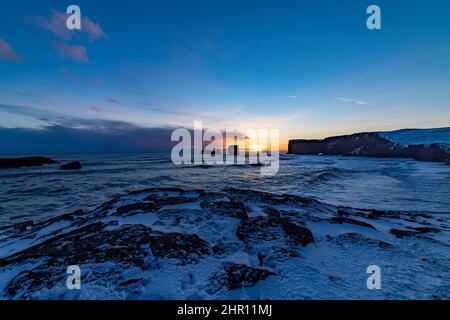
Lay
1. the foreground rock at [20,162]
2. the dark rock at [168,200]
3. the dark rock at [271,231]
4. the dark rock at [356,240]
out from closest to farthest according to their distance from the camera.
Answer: the dark rock at [356,240]
the dark rock at [271,231]
the dark rock at [168,200]
the foreground rock at [20,162]

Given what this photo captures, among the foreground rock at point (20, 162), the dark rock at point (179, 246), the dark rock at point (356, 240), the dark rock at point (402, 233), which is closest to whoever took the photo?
the dark rock at point (179, 246)

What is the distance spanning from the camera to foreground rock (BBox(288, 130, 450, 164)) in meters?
47.3

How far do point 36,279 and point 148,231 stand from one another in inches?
90.0

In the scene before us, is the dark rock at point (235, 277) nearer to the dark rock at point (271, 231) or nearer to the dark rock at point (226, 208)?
the dark rock at point (271, 231)

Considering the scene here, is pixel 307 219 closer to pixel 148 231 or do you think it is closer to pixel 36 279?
pixel 148 231

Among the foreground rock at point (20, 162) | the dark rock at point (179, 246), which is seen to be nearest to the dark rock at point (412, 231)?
the dark rock at point (179, 246)

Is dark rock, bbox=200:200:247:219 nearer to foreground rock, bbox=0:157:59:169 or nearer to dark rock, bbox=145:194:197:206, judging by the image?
dark rock, bbox=145:194:197:206

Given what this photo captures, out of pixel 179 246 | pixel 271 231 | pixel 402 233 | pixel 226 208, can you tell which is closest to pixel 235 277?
pixel 179 246

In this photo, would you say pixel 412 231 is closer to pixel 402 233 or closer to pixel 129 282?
pixel 402 233

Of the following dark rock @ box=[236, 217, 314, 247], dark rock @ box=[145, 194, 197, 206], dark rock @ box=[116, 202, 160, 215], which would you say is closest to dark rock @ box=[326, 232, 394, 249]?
dark rock @ box=[236, 217, 314, 247]

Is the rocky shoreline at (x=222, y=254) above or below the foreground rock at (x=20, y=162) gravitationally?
below

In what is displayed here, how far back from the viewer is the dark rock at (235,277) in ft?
12.3

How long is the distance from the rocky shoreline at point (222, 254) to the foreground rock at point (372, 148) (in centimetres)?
4657

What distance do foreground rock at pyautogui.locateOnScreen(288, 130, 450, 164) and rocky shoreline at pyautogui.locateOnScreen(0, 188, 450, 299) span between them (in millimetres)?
46571
